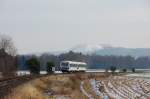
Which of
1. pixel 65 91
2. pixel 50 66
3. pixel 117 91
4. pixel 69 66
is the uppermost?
pixel 50 66

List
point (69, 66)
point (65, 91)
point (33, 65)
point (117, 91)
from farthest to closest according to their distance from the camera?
point (69, 66)
point (33, 65)
point (117, 91)
point (65, 91)

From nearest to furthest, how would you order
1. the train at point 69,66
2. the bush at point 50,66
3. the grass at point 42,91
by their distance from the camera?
1. the grass at point 42,91
2. the train at point 69,66
3. the bush at point 50,66

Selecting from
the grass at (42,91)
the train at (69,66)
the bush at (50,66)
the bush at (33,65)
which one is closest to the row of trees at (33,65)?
the bush at (33,65)

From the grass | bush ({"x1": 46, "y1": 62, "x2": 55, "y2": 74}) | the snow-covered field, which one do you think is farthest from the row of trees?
the snow-covered field

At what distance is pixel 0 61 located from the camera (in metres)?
82.6

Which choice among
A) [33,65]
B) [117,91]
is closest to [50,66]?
[33,65]

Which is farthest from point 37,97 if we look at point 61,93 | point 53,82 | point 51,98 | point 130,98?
point 53,82

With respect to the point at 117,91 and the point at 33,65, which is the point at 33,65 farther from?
the point at 117,91

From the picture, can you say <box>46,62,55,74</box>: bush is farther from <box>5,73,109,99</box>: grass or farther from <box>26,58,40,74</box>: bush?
<box>5,73,109,99</box>: grass

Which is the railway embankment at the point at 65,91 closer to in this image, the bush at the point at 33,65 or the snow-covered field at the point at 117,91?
the snow-covered field at the point at 117,91

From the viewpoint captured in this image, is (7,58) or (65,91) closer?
(65,91)

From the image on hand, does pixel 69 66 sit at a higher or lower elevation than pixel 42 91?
higher

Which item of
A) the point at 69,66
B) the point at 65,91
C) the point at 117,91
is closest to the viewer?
the point at 65,91

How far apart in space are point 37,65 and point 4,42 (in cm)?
1351
